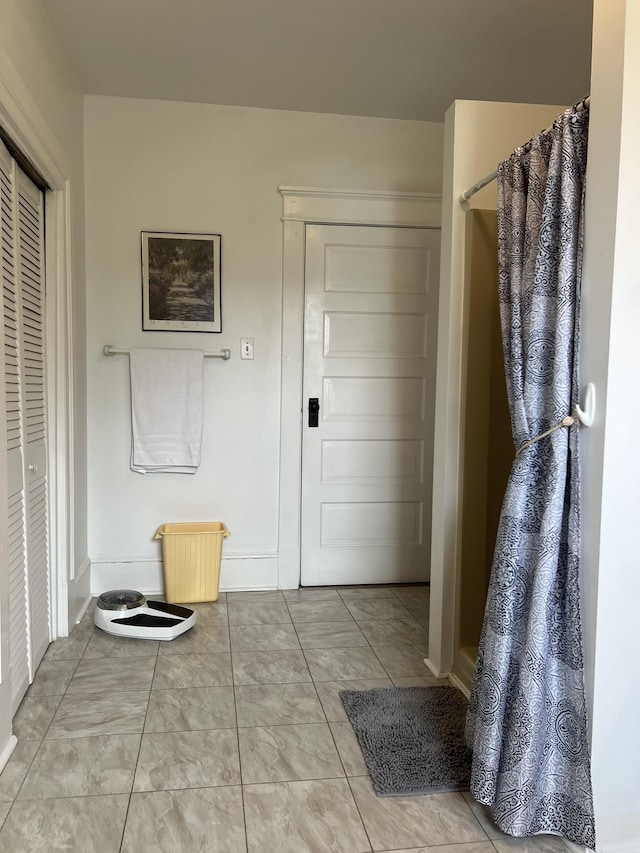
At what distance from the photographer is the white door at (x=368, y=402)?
3092mm

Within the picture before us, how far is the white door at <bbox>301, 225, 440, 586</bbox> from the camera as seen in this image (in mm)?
3092

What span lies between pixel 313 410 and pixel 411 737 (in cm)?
168

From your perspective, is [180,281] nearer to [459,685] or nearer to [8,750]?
[8,750]

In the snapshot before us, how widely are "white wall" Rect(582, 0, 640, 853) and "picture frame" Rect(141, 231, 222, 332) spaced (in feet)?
6.44

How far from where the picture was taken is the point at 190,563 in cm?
289

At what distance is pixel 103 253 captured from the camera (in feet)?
9.46

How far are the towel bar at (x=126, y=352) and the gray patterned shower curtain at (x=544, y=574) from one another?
68.4 inches

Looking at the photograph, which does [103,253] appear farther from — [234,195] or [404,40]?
[404,40]

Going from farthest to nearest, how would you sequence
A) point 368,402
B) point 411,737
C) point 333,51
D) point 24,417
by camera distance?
point 368,402 → point 333,51 → point 24,417 → point 411,737

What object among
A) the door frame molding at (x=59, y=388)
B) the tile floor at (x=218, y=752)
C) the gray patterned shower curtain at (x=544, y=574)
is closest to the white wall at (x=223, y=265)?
the door frame molding at (x=59, y=388)

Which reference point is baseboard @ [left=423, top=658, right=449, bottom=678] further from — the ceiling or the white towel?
the ceiling

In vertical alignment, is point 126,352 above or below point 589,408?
above

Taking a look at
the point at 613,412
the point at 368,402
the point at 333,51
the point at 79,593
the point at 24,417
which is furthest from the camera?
the point at 368,402

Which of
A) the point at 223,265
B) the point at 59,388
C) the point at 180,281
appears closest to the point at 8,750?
the point at 59,388
